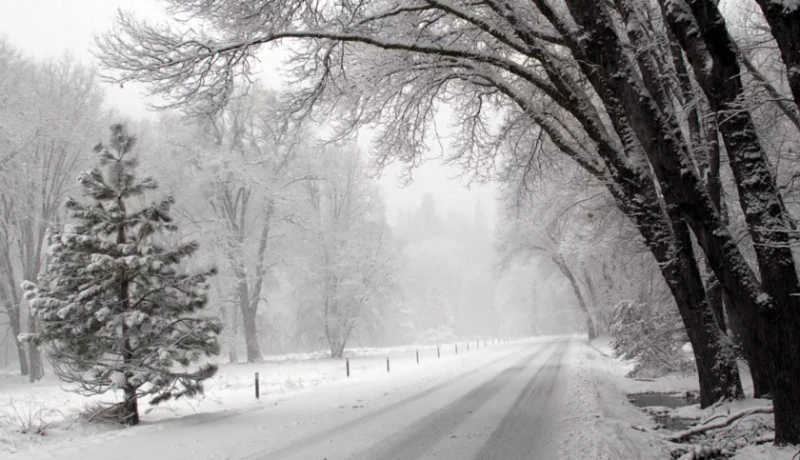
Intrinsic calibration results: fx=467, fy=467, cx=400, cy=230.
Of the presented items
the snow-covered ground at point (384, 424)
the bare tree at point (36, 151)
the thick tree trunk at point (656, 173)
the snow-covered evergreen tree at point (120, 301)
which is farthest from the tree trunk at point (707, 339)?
the bare tree at point (36, 151)

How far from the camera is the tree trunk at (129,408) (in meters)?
8.86

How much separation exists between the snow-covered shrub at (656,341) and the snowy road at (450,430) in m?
4.27

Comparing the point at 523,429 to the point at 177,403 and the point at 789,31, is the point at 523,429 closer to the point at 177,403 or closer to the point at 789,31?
the point at 789,31

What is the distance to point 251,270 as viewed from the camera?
2650 cm

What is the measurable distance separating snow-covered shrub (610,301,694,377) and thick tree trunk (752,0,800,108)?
11.4 meters

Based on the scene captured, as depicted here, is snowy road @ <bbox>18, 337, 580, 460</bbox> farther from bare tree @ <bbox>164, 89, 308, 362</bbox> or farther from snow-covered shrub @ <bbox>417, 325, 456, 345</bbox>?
snow-covered shrub @ <bbox>417, 325, 456, 345</bbox>

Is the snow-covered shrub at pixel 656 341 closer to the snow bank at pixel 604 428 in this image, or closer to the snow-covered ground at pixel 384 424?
the snow-covered ground at pixel 384 424

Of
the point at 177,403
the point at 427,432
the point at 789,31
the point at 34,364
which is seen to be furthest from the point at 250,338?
the point at 789,31

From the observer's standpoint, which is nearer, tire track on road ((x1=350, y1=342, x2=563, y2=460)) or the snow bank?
the snow bank

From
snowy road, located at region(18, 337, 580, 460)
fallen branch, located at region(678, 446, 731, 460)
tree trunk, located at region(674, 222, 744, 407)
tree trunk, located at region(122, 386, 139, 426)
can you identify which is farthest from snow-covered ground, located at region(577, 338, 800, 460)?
tree trunk, located at region(122, 386, 139, 426)

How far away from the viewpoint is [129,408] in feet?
29.6

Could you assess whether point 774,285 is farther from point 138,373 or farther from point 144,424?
point 144,424

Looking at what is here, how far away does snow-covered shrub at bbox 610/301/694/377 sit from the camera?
1432 centimetres

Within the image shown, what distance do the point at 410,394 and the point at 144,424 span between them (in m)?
6.11
